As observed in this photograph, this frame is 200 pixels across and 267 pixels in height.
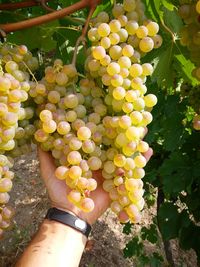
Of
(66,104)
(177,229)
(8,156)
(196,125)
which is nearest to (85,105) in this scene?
(66,104)

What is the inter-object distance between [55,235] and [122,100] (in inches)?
16.1

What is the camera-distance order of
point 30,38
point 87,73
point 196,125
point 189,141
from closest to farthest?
1. point 87,73
2. point 196,125
3. point 30,38
4. point 189,141

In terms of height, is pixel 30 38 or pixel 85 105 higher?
pixel 85 105

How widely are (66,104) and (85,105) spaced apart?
62 millimetres

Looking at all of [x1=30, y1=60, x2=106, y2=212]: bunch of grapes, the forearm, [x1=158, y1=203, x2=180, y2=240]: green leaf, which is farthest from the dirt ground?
[x1=30, y1=60, x2=106, y2=212]: bunch of grapes

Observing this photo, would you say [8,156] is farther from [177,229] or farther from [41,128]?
[177,229]

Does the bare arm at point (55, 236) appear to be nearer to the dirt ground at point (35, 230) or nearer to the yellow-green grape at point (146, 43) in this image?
the yellow-green grape at point (146, 43)

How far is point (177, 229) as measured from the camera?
2.97 metres

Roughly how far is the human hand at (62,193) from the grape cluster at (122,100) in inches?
2.9

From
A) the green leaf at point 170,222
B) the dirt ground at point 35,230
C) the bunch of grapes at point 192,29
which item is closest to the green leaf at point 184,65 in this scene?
the bunch of grapes at point 192,29

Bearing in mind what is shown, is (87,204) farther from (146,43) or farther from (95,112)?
(146,43)

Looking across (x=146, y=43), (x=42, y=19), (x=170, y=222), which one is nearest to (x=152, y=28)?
(x=146, y=43)

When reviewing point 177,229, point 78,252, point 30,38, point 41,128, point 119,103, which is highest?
point 119,103

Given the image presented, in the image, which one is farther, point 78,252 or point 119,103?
point 78,252
